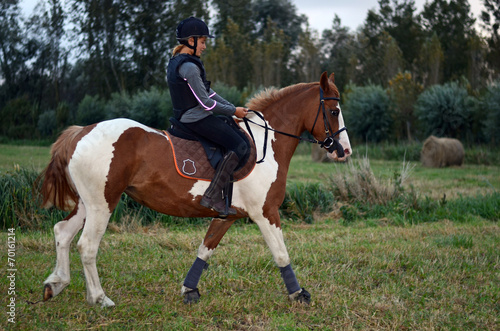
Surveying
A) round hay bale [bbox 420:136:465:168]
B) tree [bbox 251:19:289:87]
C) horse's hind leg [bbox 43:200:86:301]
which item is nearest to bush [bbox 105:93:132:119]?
tree [bbox 251:19:289:87]

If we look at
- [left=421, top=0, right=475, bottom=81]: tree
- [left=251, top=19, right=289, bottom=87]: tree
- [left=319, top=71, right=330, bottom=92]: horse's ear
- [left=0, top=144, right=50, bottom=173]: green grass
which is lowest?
[left=0, top=144, right=50, bottom=173]: green grass

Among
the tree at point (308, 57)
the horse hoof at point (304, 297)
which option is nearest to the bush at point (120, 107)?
the tree at point (308, 57)

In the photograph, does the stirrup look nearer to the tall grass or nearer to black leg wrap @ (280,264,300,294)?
black leg wrap @ (280,264,300,294)

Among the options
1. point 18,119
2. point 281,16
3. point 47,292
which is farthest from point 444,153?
point 281,16

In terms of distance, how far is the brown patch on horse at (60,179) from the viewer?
475 centimetres

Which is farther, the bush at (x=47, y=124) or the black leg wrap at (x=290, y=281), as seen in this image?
the bush at (x=47, y=124)

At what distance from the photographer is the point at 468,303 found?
496 cm

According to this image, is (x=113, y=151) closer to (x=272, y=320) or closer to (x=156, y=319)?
(x=156, y=319)

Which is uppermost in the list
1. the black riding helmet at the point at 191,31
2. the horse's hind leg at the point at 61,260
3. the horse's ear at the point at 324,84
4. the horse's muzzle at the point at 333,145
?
the black riding helmet at the point at 191,31

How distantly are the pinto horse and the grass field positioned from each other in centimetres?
33

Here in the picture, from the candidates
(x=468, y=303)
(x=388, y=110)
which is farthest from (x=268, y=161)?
(x=388, y=110)

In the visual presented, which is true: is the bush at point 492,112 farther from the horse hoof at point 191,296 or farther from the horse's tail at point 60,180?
the horse's tail at point 60,180

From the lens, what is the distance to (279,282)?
5602 mm

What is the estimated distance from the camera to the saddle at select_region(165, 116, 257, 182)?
4.76 metres
